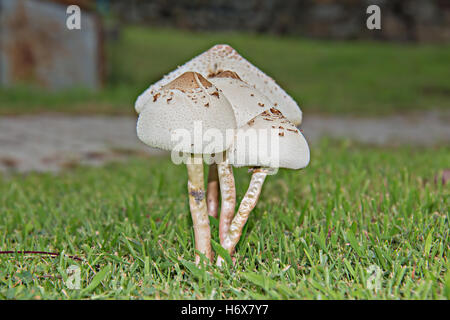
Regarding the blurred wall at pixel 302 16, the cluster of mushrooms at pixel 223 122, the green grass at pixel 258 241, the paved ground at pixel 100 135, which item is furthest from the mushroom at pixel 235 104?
the blurred wall at pixel 302 16

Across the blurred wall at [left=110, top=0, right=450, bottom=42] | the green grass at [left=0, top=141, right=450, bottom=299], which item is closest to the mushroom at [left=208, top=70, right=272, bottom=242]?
the green grass at [left=0, top=141, right=450, bottom=299]

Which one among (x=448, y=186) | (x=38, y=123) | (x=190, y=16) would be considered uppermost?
(x=190, y=16)

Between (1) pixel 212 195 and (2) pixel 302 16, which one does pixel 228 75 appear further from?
(2) pixel 302 16

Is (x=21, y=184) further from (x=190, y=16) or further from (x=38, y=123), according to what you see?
(x=190, y=16)

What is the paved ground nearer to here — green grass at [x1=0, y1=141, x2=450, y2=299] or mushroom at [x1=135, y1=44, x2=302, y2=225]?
green grass at [x1=0, y1=141, x2=450, y2=299]

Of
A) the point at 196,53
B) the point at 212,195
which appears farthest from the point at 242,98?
the point at 196,53
